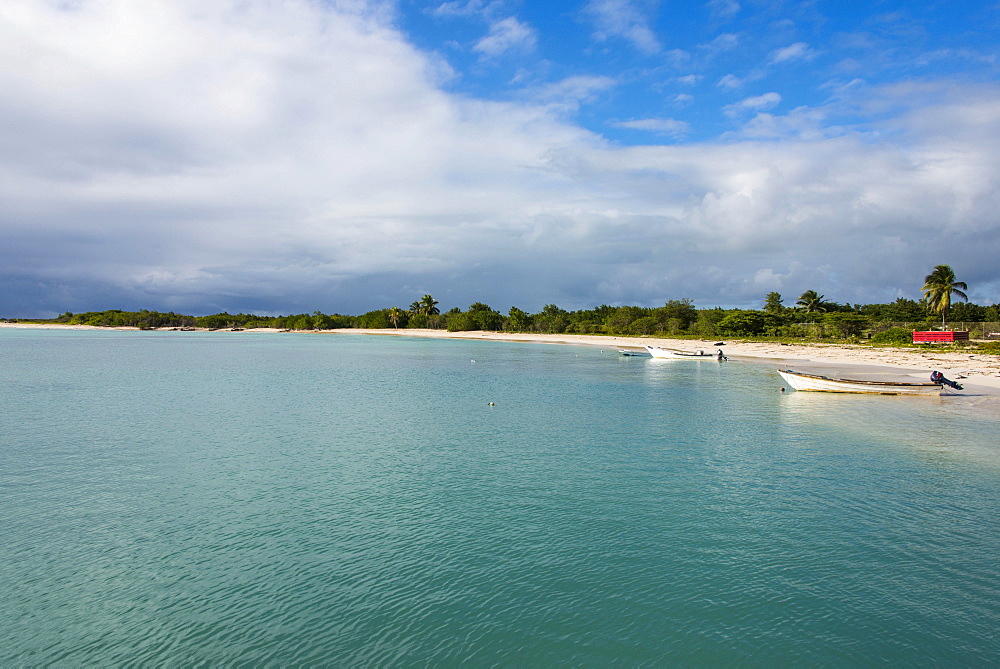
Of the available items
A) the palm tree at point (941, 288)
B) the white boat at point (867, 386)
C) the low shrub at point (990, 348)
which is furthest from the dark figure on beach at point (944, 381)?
the palm tree at point (941, 288)

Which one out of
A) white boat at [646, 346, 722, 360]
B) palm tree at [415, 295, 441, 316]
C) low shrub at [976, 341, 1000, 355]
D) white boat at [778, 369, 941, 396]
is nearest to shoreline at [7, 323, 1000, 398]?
low shrub at [976, 341, 1000, 355]

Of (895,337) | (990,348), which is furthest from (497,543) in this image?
(895,337)

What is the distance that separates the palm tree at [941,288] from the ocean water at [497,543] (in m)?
62.7

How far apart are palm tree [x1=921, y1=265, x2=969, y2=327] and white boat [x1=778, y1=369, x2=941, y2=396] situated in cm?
5366

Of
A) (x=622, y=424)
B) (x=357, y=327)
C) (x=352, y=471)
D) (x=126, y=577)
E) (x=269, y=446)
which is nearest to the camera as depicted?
(x=126, y=577)

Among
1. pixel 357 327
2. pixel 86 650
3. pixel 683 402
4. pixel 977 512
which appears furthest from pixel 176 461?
Result: pixel 357 327

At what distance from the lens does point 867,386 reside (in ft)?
91.6

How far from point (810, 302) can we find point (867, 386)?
252ft

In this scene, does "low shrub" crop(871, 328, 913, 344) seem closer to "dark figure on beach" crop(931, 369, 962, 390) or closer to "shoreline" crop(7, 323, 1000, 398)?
"shoreline" crop(7, 323, 1000, 398)

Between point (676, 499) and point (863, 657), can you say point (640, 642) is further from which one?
point (676, 499)

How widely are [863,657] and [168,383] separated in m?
36.0

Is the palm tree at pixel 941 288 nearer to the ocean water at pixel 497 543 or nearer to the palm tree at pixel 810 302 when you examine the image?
the palm tree at pixel 810 302

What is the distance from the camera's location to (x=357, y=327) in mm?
176875

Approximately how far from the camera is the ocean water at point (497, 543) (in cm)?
690
